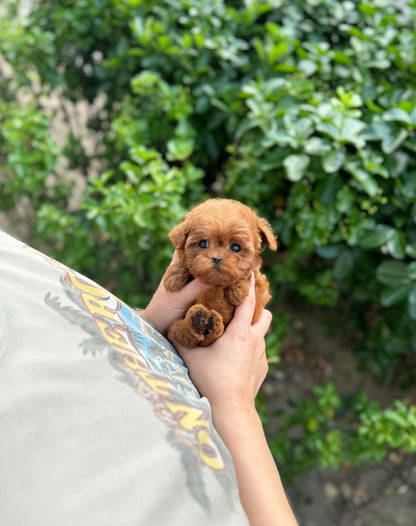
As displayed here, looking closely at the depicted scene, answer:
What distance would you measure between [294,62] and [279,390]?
239cm

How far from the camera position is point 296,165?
2107 mm

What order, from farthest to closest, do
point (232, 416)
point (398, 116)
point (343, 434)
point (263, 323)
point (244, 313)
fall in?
point (343, 434) → point (398, 116) → point (263, 323) → point (244, 313) → point (232, 416)

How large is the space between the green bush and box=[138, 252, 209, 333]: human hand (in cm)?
63

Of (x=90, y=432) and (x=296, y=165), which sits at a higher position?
(x=90, y=432)

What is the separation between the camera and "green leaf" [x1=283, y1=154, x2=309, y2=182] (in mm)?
2092

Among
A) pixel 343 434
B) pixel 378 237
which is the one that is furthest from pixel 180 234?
pixel 343 434

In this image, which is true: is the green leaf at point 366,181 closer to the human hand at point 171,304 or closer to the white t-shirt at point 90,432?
the human hand at point 171,304

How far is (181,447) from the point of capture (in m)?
0.85

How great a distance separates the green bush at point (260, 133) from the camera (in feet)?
7.01

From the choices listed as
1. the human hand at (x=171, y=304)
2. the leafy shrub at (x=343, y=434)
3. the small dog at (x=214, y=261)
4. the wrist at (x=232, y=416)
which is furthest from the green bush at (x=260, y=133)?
the wrist at (x=232, y=416)

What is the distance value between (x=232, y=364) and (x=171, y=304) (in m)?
0.33

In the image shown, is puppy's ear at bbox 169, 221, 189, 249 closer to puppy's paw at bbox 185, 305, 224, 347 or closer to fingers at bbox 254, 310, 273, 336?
puppy's paw at bbox 185, 305, 224, 347

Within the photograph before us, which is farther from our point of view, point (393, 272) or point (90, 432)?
point (393, 272)

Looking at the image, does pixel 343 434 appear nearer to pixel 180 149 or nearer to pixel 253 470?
pixel 253 470
